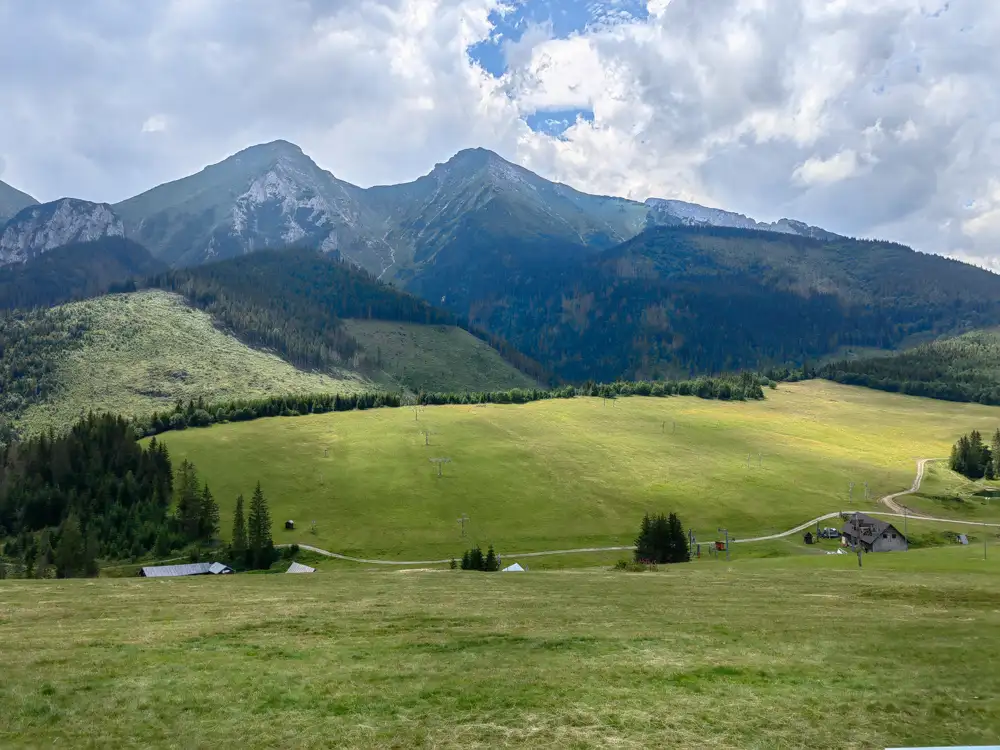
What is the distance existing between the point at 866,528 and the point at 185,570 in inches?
Result: 4699

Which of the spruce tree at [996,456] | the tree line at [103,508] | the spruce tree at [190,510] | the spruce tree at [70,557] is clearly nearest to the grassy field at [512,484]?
the spruce tree at [190,510]

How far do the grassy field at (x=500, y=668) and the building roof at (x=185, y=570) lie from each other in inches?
2311

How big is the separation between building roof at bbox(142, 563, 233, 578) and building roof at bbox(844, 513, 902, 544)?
112 metres

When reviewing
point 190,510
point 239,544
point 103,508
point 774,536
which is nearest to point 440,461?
point 190,510

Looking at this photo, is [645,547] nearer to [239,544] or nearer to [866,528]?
[866,528]

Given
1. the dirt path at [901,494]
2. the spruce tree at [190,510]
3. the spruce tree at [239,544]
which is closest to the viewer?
the spruce tree at [239,544]

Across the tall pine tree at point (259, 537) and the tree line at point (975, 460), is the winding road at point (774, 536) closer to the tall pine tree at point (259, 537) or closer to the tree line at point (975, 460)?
the tall pine tree at point (259, 537)

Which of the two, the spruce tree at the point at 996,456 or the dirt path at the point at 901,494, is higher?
the spruce tree at the point at 996,456

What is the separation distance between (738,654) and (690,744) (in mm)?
10933

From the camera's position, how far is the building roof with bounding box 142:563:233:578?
98.2 m

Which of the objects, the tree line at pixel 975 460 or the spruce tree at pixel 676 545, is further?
the tree line at pixel 975 460

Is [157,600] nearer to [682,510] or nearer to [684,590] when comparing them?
[684,590]

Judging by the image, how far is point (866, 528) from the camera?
117625 mm

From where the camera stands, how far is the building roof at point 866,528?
116m
